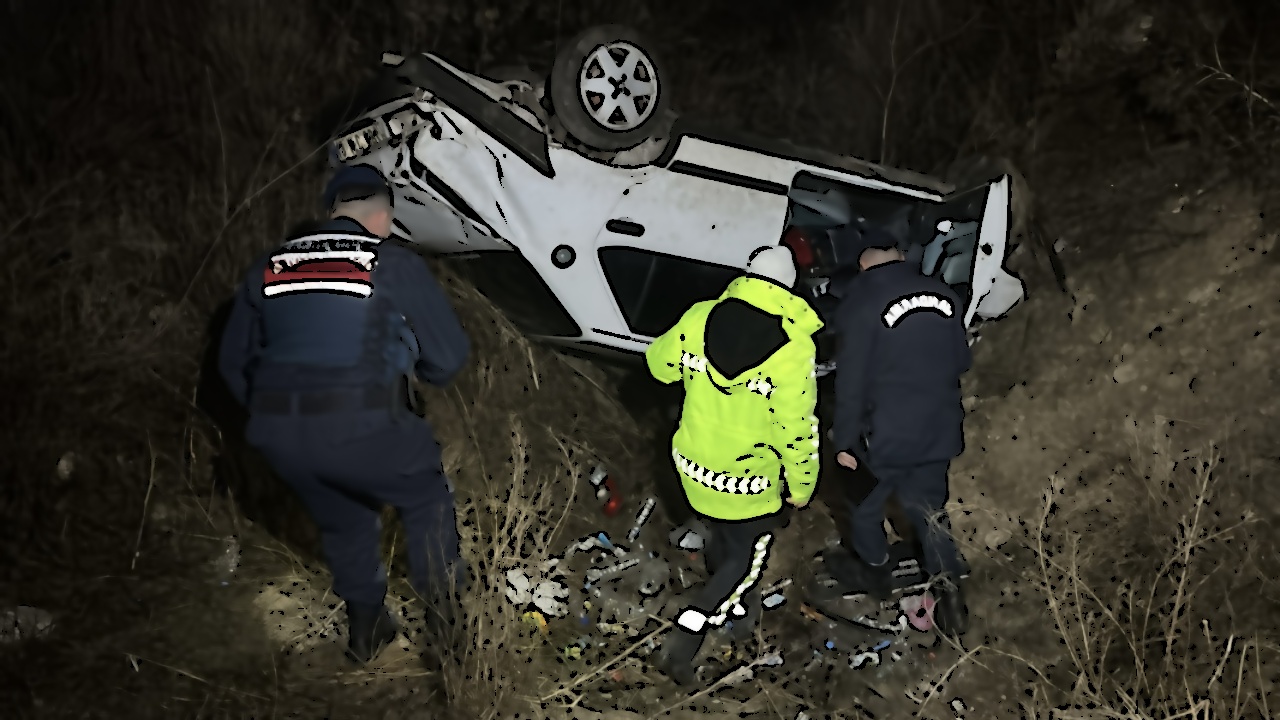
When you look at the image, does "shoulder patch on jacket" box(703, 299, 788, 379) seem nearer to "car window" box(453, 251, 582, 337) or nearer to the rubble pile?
the rubble pile

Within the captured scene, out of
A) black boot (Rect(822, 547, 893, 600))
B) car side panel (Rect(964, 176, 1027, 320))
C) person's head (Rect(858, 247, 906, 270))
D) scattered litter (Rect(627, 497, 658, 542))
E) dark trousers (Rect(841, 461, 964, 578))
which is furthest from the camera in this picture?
scattered litter (Rect(627, 497, 658, 542))

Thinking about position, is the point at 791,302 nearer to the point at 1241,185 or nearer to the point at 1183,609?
the point at 1183,609

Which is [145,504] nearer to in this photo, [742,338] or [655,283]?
[655,283]

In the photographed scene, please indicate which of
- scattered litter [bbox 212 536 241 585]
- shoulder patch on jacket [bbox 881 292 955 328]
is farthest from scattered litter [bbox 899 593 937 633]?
scattered litter [bbox 212 536 241 585]

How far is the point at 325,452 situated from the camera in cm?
238

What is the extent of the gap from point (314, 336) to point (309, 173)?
6.07 feet

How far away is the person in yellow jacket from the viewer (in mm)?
2646

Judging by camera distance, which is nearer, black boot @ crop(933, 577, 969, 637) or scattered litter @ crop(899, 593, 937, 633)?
black boot @ crop(933, 577, 969, 637)

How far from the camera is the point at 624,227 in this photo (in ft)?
12.0

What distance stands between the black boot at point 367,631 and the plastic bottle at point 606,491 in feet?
4.87

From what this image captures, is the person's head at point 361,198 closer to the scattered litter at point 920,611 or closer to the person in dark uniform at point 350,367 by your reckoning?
the person in dark uniform at point 350,367

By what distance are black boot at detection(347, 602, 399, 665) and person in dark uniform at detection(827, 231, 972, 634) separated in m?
1.95

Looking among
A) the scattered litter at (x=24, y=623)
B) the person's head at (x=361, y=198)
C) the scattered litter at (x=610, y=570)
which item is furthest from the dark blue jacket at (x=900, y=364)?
the scattered litter at (x=24, y=623)

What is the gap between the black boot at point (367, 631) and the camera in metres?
2.86
